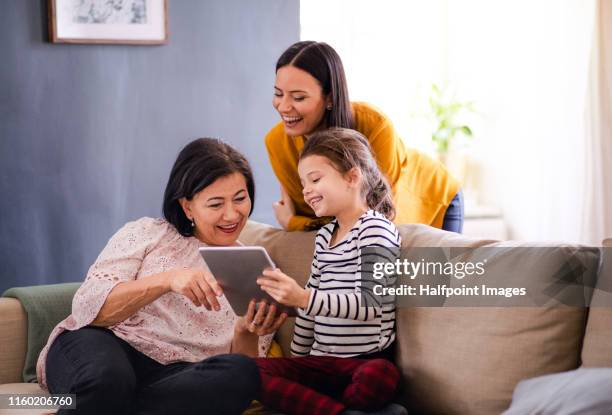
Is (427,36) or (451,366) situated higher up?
(427,36)

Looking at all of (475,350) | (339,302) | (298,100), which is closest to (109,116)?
(298,100)

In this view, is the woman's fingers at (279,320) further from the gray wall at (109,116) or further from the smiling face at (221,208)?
the gray wall at (109,116)

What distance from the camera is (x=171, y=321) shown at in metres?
2.29

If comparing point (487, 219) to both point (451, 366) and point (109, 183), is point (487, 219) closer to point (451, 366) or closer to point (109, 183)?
point (109, 183)

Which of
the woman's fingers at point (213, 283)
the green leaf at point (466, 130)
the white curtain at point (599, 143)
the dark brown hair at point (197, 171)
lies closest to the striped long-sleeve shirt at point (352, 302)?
the woman's fingers at point (213, 283)

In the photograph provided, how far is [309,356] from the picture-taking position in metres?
2.15

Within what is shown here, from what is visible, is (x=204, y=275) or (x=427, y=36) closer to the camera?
(x=204, y=275)

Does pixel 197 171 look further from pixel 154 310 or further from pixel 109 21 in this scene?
pixel 109 21

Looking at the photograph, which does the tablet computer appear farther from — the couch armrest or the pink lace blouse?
the couch armrest

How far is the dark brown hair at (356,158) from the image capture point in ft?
7.27

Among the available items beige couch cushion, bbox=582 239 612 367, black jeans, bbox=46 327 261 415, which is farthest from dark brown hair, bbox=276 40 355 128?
beige couch cushion, bbox=582 239 612 367

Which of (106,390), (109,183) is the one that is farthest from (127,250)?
(109,183)

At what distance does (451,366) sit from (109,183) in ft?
6.66

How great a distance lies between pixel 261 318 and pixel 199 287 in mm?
170
